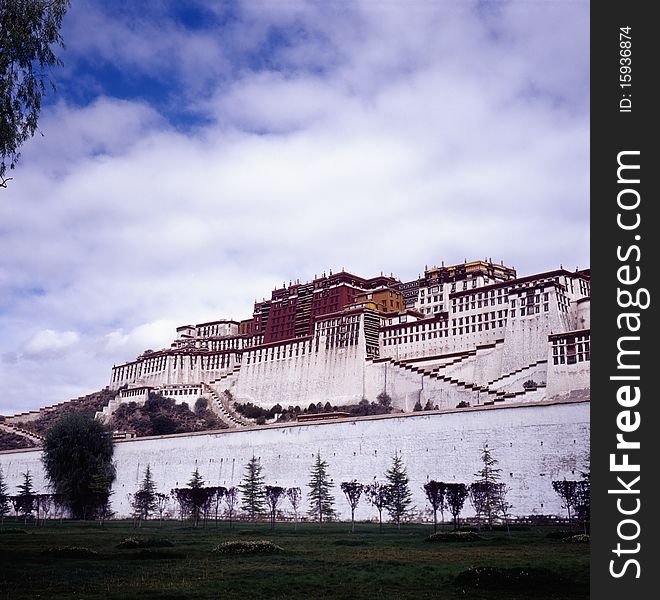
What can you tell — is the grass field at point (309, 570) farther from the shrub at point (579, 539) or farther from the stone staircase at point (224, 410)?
the stone staircase at point (224, 410)

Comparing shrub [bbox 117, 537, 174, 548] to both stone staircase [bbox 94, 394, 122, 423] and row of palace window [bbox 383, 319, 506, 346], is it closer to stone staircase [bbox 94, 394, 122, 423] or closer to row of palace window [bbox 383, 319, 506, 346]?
row of palace window [bbox 383, 319, 506, 346]

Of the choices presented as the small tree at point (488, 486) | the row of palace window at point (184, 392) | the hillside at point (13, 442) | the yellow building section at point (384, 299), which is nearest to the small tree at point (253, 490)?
the small tree at point (488, 486)

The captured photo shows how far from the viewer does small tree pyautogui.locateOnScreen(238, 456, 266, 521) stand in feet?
134

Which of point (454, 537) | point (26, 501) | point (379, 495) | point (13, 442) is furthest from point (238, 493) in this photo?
point (13, 442)

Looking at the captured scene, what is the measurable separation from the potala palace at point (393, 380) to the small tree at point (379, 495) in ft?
2.80

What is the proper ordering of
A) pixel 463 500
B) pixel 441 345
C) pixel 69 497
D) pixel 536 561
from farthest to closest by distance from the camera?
pixel 441 345 → pixel 69 497 → pixel 463 500 → pixel 536 561

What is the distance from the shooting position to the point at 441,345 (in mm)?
67688

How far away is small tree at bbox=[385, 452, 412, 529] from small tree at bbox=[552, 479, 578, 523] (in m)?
7.39

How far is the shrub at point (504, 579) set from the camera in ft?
50.1

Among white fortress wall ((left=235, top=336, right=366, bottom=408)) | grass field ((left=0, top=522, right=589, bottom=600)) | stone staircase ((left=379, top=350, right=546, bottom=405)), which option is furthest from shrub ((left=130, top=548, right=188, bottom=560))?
white fortress wall ((left=235, top=336, right=366, bottom=408))

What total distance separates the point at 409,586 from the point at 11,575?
362 inches
